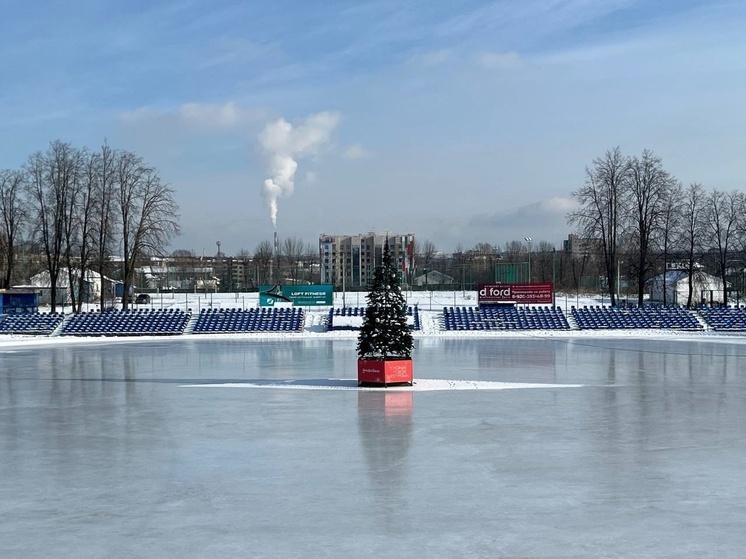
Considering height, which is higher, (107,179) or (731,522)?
(107,179)

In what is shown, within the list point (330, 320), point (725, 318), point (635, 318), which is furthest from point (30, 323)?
point (725, 318)

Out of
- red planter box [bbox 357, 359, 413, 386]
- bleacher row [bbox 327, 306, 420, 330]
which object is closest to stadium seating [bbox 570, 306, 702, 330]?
bleacher row [bbox 327, 306, 420, 330]

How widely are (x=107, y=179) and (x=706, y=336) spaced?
44915 mm

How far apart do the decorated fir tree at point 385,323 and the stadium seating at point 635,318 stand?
33036 mm

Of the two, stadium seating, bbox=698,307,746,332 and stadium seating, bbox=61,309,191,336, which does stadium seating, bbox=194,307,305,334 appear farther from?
stadium seating, bbox=698,307,746,332

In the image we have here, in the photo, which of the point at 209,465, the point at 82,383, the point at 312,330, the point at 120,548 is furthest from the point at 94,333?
the point at 120,548

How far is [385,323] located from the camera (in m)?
22.9

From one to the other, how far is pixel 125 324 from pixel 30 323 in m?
6.34

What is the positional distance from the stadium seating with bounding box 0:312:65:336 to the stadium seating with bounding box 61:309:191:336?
3.17 ft

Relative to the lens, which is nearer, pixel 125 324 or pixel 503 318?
pixel 125 324

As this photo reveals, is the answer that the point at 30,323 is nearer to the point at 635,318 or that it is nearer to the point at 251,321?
the point at 251,321

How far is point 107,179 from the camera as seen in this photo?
201 ft

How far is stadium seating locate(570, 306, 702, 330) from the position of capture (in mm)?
52750

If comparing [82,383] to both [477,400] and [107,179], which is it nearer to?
[477,400]
